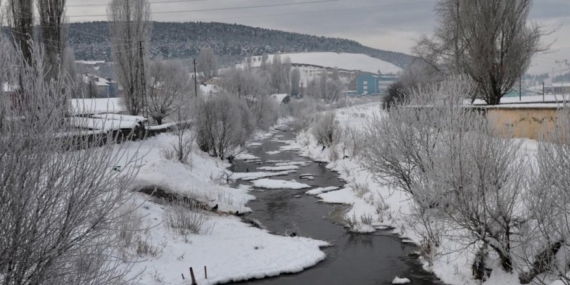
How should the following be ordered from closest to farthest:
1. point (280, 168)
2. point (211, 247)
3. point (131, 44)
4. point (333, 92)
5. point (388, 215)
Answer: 1. point (211, 247)
2. point (388, 215)
3. point (280, 168)
4. point (131, 44)
5. point (333, 92)

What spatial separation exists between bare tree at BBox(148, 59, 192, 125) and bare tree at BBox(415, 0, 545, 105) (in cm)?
2093

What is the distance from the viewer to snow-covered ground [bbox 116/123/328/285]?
36.9 ft

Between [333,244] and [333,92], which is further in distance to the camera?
[333,92]

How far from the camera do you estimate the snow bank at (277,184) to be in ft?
72.1

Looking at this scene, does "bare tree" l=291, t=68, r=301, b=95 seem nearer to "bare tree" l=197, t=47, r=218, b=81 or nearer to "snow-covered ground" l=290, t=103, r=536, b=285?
"bare tree" l=197, t=47, r=218, b=81

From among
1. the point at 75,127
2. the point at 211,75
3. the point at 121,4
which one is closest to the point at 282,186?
the point at 75,127

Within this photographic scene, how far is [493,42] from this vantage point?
77.8 feet

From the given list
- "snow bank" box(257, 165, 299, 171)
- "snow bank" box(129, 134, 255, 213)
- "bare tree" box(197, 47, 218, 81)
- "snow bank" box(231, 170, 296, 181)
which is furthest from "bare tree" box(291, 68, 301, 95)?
"snow bank" box(129, 134, 255, 213)

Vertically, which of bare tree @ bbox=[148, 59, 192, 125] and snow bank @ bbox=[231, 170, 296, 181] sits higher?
bare tree @ bbox=[148, 59, 192, 125]

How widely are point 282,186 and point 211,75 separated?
273 feet

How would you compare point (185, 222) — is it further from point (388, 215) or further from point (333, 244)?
point (388, 215)

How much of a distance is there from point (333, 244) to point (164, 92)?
3142 cm

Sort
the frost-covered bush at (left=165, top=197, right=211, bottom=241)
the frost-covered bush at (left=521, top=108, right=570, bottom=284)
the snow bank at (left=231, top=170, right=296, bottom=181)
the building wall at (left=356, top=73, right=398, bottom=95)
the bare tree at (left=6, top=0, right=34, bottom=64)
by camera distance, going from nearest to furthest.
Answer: the frost-covered bush at (left=521, top=108, right=570, bottom=284), the frost-covered bush at (left=165, top=197, right=211, bottom=241), the bare tree at (left=6, top=0, right=34, bottom=64), the snow bank at (left=231, top=170, right=296, bottom=181), the building wall at (left=356, top=73, right=398, bottom=95)

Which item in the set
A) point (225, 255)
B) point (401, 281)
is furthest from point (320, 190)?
point (401, 281)
